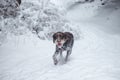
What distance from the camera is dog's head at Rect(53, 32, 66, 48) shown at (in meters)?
5.39

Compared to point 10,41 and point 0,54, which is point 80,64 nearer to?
point 0,54

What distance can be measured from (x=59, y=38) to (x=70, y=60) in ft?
4.89

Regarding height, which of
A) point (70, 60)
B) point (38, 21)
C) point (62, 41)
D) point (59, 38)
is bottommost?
point (70, 60)

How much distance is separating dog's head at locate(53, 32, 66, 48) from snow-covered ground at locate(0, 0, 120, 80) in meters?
0.89

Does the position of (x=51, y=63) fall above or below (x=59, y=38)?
below

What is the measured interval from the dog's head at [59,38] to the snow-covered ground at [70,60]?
89 cm

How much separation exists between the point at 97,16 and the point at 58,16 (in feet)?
18.4

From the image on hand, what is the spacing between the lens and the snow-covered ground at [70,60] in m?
5.14

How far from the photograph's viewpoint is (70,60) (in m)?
6.58

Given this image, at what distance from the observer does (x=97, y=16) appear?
15688 mm

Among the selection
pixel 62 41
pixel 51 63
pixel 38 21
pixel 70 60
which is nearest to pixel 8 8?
pixel 38 21

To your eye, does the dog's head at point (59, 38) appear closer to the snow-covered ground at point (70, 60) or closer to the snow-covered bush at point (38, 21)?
the snow-covered ground at point (70, 60)

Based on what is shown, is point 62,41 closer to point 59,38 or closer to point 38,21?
point 59,38

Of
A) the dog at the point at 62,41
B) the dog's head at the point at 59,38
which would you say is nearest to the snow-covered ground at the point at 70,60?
the dog at the point at 62,41
